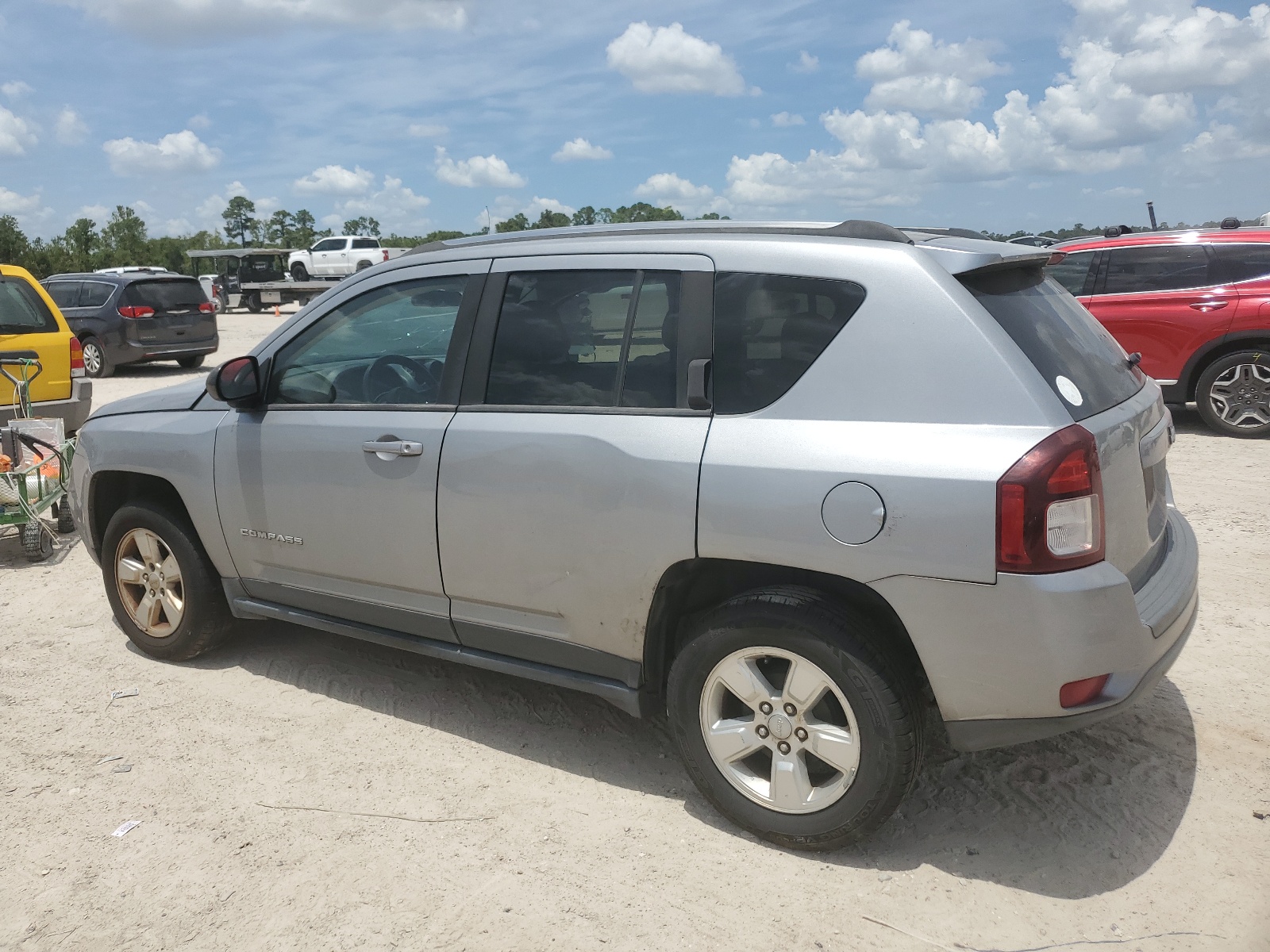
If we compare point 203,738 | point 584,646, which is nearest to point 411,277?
point 584,646

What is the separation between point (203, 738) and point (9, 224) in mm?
60759

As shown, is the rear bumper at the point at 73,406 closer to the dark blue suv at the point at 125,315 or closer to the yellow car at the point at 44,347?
the yellow car at the point at 44,347

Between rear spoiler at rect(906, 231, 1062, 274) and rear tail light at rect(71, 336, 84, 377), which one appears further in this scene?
rear tail light at rect(71, 336, 84, 377)

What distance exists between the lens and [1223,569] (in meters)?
5.53

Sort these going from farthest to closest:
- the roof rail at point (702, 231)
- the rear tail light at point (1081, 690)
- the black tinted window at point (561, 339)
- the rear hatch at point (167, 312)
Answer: the rear hatch at point (167, 312) → the black tinted window at point (561, 339) → the roof rail at point (702, 231) → the rear tail light at point (1081, 690)

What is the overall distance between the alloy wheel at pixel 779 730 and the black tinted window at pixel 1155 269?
8.19m

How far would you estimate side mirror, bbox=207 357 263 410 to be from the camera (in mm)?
4039

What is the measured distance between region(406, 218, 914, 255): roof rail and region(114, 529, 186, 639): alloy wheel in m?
1.83

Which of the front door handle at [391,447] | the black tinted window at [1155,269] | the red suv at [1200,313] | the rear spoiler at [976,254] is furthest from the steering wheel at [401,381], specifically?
the black tinted window at [1155,269]

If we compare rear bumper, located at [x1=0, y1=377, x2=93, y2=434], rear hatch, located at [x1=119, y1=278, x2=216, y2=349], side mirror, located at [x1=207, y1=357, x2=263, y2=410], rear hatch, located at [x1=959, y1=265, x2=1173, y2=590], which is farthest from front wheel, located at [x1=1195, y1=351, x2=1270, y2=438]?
rear hatch, located at [x1=119, y1=278, x2=216, y2=349]

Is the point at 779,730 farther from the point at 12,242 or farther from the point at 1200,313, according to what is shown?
the point at 12,242

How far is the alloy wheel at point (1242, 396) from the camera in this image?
9.12 meters

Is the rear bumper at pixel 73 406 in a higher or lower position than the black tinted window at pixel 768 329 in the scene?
lower

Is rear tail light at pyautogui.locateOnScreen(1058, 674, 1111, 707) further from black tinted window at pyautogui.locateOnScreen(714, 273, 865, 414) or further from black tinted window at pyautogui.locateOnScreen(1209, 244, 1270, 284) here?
black tinted window at pyautogui.locateOnScreen(1209, 244, 1270, 284)
